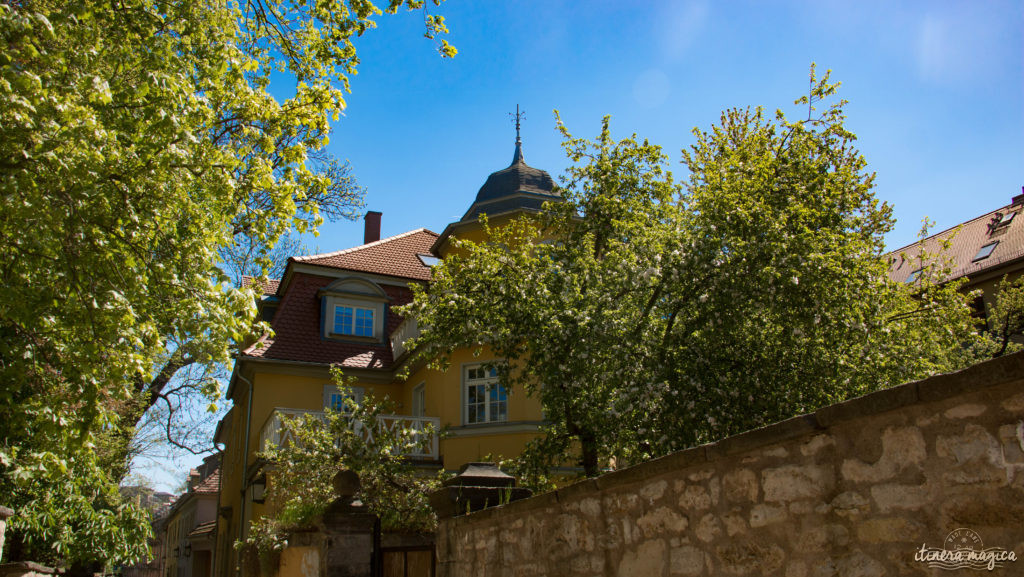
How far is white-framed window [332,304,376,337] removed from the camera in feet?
61.8

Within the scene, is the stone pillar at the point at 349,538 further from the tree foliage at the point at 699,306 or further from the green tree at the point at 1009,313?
the green tree at the point at 1009,313

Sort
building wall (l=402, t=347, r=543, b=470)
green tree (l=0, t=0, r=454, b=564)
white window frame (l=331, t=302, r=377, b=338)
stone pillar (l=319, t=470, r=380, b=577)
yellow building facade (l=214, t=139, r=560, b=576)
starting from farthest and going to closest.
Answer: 1. white window frame (l=331, t=302, r=377, b=338)
2. yellow building facade (l=214, t=139, r=560, b=576)
3. building wall (l=402, t=347, r=543, b=470)
4. stone pillar (l=319, t=470, r=380, b=577)
5. green tree (l=0, t=0, r=454, b=564)

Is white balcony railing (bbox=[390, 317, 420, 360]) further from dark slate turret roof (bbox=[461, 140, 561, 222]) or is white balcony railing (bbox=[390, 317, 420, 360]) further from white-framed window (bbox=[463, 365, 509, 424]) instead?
dark slate turret roof (bbox=[461, 140, 561, 222])

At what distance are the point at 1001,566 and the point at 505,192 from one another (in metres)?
17.8

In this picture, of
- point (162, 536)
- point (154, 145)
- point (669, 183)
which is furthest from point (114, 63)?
point (162, 536)

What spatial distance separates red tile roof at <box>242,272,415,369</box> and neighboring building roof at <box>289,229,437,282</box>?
66 cm

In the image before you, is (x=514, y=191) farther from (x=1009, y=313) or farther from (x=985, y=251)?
(x=985, y=251)

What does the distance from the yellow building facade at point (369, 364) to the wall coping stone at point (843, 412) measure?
10.3m

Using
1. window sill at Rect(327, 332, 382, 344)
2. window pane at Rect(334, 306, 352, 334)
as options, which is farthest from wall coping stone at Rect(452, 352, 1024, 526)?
window pane at Rect(334, 306, 352, 334)

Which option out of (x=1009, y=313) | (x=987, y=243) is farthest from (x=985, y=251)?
(x=1009, y=313)

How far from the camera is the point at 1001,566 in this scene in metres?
2.40

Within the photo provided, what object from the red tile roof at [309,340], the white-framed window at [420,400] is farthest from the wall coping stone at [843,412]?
the red tile roof at [309,340]

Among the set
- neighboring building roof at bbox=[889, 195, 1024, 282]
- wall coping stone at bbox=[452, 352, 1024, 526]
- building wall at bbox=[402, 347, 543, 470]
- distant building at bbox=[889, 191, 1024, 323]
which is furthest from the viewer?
neighboring building roof at bbox=[889, 195, 1024, 282]

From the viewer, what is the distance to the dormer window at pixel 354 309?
18.6 m
